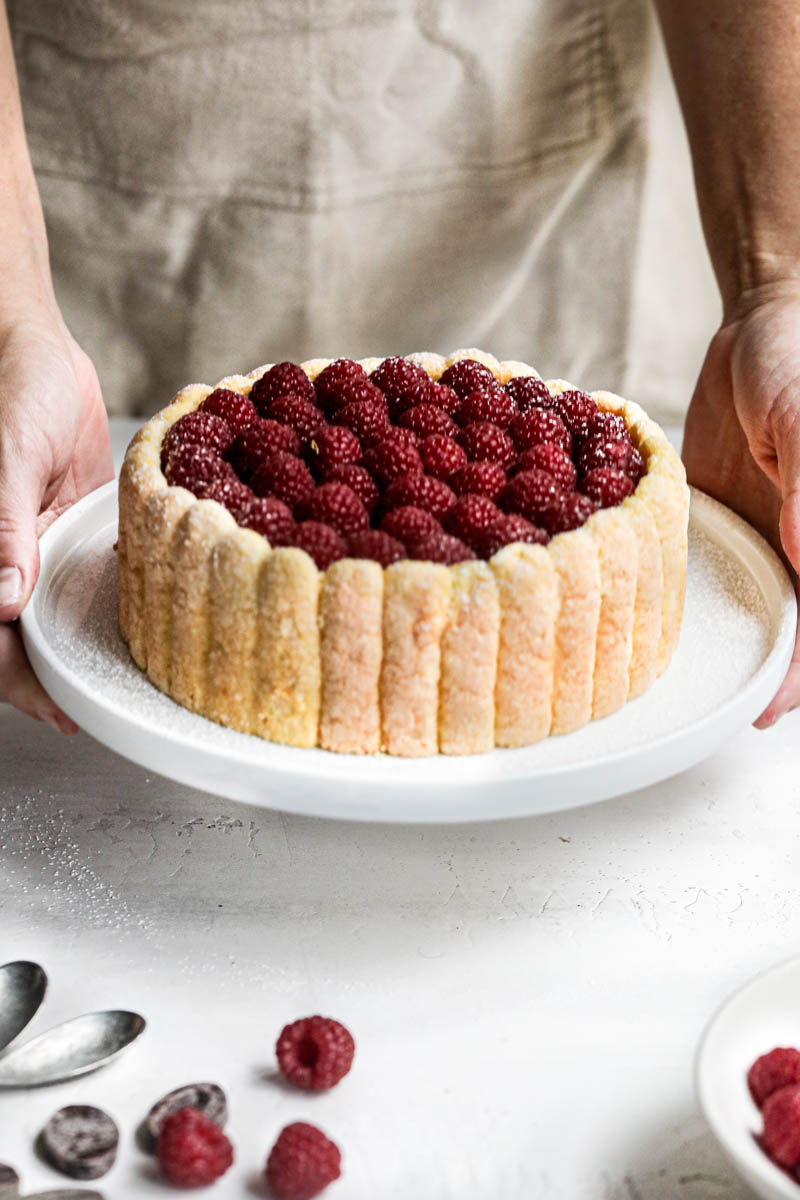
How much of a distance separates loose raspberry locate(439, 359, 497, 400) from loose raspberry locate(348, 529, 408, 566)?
Answer: 15.7 inches

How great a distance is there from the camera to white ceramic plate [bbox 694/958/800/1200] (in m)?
0.89

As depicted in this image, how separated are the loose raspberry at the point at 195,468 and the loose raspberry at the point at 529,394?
39 cm

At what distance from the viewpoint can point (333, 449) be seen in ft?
4.66

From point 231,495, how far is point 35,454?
1.09ft

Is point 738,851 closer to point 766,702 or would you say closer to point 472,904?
point 766,702

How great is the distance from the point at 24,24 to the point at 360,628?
1497 mm

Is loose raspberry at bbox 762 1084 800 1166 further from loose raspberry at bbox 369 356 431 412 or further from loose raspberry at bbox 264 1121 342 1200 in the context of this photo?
loose raspberry at bbox 369 356 431 412

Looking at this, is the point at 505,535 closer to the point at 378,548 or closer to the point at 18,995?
the point at 378,548

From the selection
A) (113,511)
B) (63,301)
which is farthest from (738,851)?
(63,301)

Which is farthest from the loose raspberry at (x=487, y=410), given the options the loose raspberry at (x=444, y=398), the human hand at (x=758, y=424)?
the human hand at (x=758, y=424)

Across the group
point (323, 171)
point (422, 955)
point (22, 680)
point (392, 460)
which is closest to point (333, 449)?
point (392, 460)

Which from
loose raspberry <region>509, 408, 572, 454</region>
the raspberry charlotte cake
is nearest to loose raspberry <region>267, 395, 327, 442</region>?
the raspberry charlotte cake

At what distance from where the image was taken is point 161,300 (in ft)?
8.04

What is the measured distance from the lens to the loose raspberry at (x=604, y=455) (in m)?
1.46
